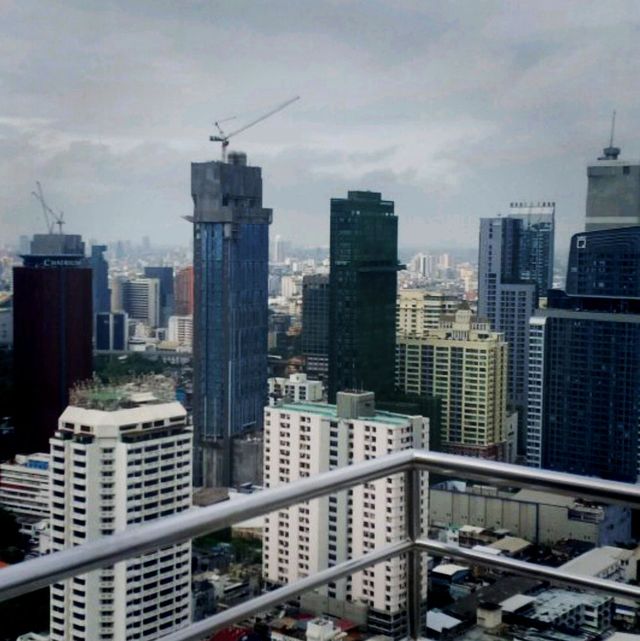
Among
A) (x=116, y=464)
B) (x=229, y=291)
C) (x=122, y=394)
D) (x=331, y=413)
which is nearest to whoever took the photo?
(x=116, y=464)

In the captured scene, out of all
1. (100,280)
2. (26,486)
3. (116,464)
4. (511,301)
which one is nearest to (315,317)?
(511,301)

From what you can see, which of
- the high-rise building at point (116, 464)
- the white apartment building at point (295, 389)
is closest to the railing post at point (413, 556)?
the high-rise building at point (116, 464)

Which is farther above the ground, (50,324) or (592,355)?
(50,324)

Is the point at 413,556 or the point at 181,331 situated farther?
the point at 181,331

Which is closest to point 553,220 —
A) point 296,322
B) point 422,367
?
point 422,367

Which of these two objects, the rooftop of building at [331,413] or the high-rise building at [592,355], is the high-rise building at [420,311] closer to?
the high-rise building at [592,355]

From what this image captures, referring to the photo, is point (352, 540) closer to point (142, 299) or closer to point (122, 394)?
point (122, 394)
